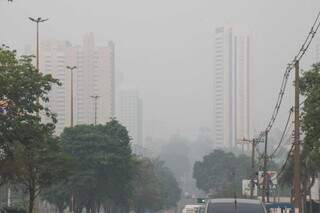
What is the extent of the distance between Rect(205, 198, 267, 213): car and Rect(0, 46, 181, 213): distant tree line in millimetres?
13786

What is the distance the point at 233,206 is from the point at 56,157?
96.1 feet

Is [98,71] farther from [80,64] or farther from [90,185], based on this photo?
[90,185]

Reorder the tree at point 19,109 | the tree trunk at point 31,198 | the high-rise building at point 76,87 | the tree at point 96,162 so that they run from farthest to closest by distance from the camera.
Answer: the high-rise building at point 76,87, the tree at point 96,162, the tree trunk at point 31,198, the tree at point 19,109

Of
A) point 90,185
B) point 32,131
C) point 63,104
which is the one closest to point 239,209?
point 32,131

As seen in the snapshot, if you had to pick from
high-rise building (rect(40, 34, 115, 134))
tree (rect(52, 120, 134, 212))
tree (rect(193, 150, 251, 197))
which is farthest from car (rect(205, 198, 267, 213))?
tree (rect(193, 150, 251, 197))

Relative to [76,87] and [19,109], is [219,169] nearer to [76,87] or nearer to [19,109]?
[76,87]

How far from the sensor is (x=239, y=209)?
65.9 ft

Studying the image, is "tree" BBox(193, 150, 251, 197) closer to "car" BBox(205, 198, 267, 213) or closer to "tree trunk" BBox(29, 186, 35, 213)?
"tree trunk" BBox(29, 186, 35, 213)

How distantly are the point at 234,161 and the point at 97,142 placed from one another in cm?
9874

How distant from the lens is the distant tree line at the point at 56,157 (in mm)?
36219

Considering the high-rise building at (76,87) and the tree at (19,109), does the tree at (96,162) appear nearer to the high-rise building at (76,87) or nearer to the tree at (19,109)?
the tree at (19,109)

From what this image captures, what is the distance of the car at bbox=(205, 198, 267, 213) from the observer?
20.0 m

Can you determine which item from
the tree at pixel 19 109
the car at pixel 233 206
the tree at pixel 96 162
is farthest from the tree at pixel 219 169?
the car at pixel 233 206

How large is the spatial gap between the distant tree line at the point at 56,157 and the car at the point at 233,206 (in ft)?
45.2
